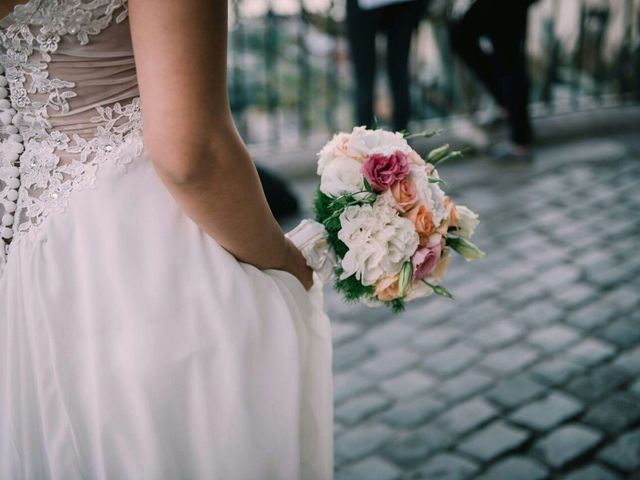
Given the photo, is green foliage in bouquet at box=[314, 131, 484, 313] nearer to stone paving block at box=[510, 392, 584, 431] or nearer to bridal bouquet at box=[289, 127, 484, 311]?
bridal bouquet at box=[289, 127, 484, 311]

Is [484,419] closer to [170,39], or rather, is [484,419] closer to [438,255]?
[438,255]

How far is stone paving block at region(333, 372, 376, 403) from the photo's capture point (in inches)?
130

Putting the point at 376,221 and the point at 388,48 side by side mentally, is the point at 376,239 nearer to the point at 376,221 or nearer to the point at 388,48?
the point at 376,221

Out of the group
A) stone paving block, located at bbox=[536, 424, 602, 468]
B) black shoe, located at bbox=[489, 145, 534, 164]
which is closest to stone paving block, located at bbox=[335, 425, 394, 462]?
stone paving block, located at bbox=[536, 424, 602, 468]

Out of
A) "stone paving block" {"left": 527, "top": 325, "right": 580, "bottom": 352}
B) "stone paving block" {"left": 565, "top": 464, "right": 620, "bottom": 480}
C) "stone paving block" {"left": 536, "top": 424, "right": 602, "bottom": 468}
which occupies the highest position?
"stone paving block" {"left": 527, "top": 325, "right": 580, "bottom": 352}

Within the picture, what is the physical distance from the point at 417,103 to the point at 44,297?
5.87m

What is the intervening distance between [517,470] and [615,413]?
56 cm

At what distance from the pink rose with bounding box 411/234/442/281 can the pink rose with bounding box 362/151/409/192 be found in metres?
0.16

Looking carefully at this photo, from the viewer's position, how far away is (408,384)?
132 inches

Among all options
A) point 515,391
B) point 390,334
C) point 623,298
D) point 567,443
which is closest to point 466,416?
point 515,391

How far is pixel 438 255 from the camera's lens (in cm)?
175

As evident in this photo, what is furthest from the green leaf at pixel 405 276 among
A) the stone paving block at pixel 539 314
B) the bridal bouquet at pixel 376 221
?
the stone paving block at pixel 539 314

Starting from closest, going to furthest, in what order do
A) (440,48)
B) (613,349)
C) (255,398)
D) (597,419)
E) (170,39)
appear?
1. (170,39)
2. (255,398)
3. (597,419)
4. (613,349)
5. (440,48)

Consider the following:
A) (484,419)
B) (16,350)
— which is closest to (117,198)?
(16,350)
